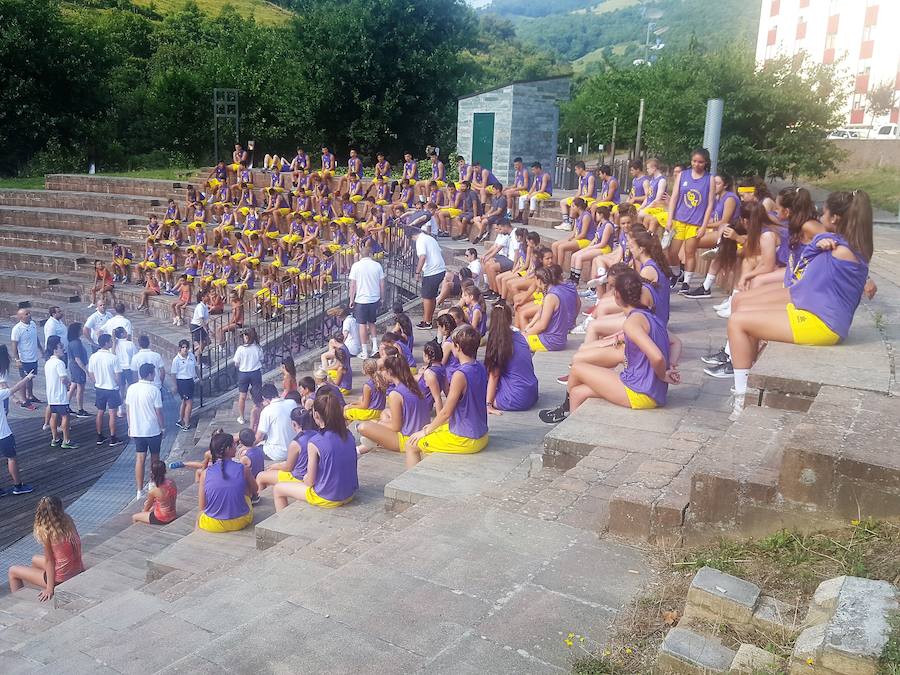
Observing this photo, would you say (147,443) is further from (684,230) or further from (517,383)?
(684,230)

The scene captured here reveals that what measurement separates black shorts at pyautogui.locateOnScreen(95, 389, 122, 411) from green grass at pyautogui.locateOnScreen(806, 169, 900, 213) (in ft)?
63.5

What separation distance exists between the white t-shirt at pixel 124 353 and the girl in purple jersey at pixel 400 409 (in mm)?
5617

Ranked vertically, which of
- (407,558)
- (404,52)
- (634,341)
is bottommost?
(407,558)

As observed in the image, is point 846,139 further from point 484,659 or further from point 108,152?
point 484,659

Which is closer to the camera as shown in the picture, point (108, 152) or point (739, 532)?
point (739, 532)

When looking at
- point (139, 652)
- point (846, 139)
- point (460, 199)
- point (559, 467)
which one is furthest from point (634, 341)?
point (846, 139)

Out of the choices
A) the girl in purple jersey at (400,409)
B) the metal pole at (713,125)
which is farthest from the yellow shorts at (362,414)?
the metal pole at (713,125)

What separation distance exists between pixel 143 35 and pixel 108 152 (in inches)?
562

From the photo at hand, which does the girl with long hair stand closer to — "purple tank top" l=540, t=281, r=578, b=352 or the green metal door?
"purple tank top" l=540, t=281, r=578, b=352

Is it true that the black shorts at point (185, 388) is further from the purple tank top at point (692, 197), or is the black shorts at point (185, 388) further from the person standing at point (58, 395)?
the purple tank top at point (692, 197)

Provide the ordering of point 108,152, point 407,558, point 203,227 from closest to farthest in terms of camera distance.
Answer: point 407,558 → point 203,227 → point 108,152

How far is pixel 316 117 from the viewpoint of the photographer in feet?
95.3

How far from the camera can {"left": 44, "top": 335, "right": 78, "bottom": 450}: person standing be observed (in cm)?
1112

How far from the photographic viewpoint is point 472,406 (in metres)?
6.36
